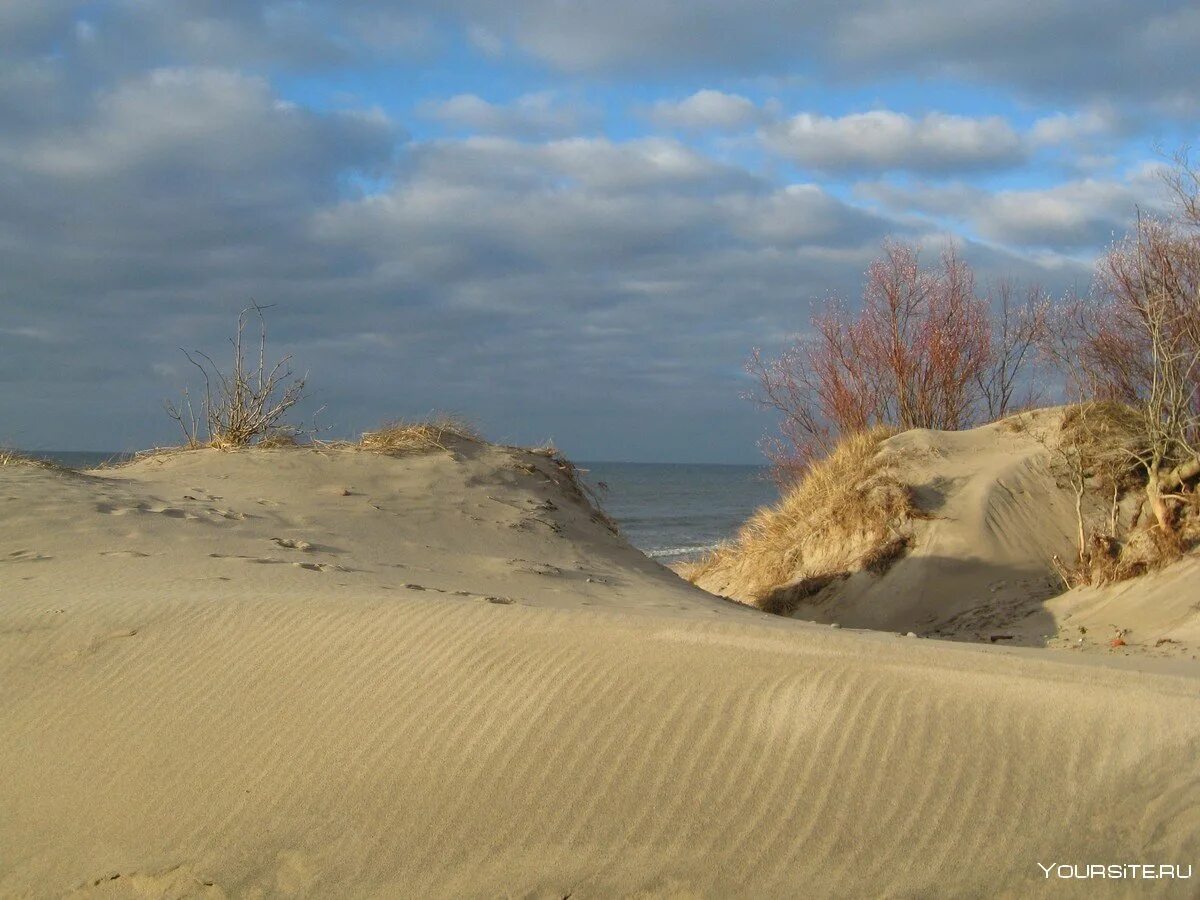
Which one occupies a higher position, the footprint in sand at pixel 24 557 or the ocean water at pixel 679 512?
the footprint in sand at pixel 24 557

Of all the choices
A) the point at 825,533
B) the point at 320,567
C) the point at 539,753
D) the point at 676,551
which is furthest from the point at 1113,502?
the point at 676,551

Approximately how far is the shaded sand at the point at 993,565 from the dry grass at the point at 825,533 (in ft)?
0.60

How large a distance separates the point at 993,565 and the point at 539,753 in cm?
919

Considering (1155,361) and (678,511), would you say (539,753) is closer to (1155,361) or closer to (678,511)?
(1155,361)

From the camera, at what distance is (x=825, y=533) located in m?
14.4

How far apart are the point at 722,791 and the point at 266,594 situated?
3697 mm

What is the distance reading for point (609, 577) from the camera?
9.83 metres

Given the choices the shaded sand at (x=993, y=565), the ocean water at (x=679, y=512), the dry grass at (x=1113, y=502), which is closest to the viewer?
the shaded sand at (x=993, y=565)

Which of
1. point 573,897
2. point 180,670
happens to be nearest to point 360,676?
point 180,670

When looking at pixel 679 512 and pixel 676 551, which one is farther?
pixel 679 512

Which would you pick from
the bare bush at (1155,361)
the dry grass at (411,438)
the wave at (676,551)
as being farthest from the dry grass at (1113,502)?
the wave at (676,551)

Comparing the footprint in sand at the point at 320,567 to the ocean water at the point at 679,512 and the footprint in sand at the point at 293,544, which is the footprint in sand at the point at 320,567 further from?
the ocean water at the point at 679,512

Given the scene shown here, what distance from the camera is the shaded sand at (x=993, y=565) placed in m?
10.1

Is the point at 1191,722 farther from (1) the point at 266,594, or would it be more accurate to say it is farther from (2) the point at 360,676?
(1) the point at 266,594
